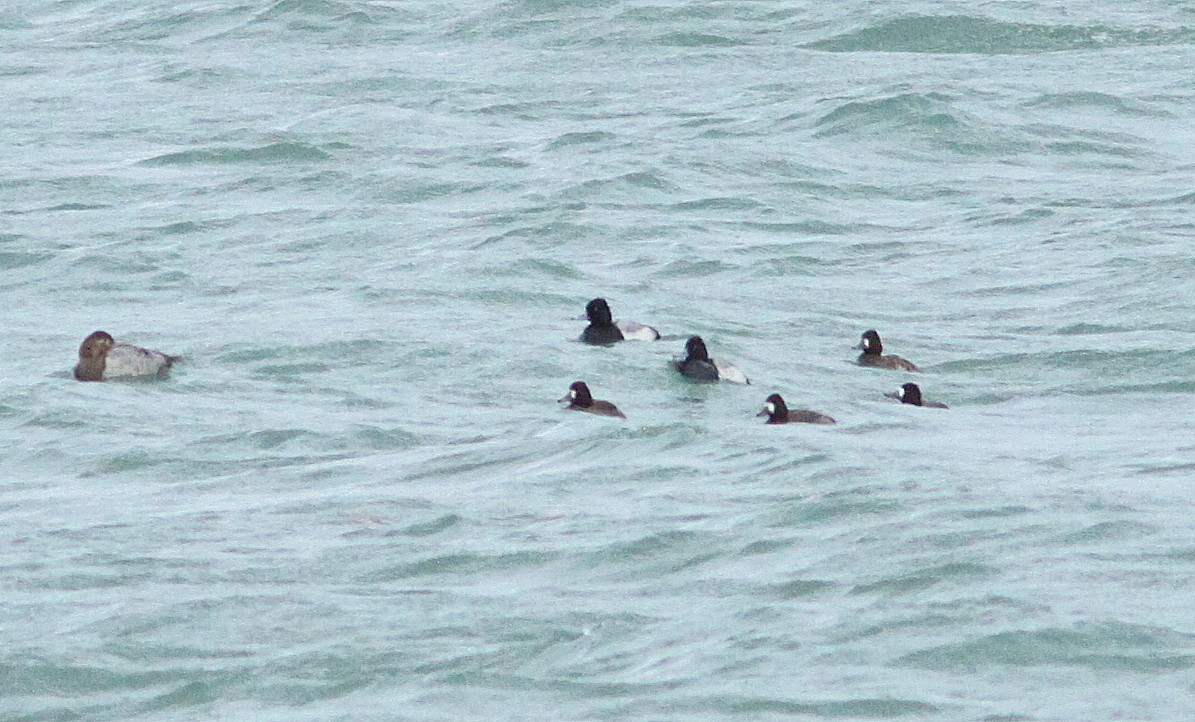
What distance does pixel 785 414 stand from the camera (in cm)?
1378

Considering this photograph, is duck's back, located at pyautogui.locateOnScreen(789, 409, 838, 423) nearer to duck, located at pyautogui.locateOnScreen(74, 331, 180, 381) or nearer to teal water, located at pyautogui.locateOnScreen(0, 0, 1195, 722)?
teal water, located at pyautogui.locateOnScreen(0, 0, 1195, 722)

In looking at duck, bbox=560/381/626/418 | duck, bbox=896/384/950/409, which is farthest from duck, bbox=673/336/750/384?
duck, bbox=896/384/950/409

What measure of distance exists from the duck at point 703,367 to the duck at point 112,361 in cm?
349

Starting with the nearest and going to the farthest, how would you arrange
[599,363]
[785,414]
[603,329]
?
[785,414] < [599,363] < [603,329]

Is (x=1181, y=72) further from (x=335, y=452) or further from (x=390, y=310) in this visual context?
(x=335, y=452)

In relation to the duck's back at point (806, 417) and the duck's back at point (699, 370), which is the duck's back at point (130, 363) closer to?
the duck's back at point (699, 370)

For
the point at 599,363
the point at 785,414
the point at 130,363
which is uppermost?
the point at 130,363

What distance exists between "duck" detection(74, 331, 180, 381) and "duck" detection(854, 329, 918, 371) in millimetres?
4712

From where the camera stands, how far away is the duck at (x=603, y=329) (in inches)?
647

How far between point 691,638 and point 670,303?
890 cm

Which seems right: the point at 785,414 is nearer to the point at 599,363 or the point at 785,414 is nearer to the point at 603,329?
the point at 599,363

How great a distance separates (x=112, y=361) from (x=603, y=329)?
11.4 ft

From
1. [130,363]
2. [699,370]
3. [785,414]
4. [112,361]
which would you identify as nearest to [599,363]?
[699,370]

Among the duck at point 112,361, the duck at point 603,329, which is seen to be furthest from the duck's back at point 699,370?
the duck at point 112,361
